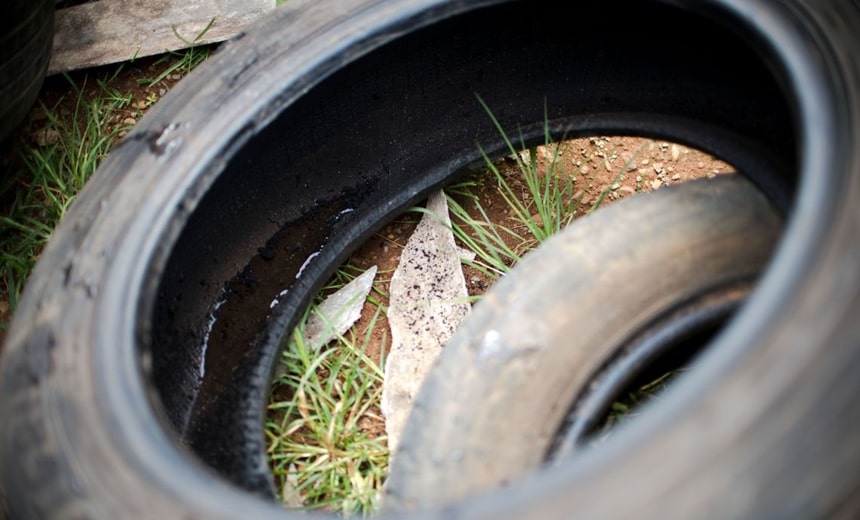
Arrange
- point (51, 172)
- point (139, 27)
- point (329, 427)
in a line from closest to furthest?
point (329, 427), point (51, 172), point (139, 27)

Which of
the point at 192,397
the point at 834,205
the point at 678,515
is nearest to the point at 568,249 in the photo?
the point at 834,205

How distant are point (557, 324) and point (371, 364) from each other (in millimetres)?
611

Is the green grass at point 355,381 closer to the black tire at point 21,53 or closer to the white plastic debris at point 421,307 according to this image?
the white plastic debris at point 421,307

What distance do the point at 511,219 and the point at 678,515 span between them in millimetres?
1252

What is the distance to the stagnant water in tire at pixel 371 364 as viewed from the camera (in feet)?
5.79

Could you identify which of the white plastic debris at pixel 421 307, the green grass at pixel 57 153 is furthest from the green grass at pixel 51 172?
the white plastic debris at pixel 421 307

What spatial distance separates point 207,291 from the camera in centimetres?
174

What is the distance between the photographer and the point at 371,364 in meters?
1.94

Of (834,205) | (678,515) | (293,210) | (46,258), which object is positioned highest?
(293,210)

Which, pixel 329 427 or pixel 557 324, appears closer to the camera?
pixel 557 324

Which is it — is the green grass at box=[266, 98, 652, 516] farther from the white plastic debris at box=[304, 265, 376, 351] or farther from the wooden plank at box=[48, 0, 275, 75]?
the wooden plank at box=[48, 0, 275, 75]

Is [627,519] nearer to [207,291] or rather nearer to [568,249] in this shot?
[568,249]

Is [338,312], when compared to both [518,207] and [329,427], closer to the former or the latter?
[329,427]

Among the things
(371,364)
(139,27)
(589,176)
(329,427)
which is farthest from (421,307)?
(139,27)
